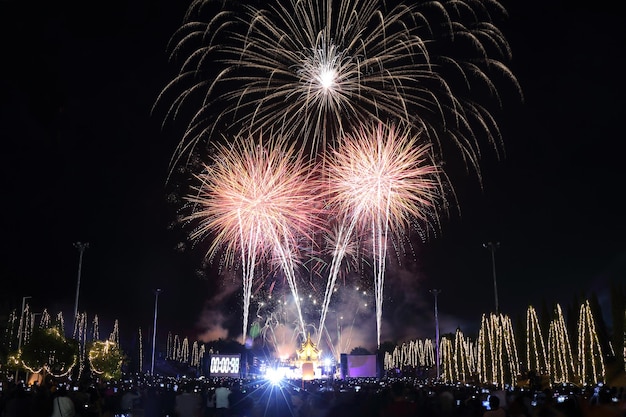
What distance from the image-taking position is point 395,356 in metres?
182

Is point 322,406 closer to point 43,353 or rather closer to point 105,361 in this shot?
point 43,353

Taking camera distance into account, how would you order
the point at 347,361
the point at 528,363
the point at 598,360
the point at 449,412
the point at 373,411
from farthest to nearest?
the point at 528,363
the point at 347,361
the point at 598,360
the point at 449,412
the point at 373,411

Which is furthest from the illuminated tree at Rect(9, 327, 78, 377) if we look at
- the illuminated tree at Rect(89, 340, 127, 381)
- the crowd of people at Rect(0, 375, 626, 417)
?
the crowd of people at Rect(0, 375, 626, 417)

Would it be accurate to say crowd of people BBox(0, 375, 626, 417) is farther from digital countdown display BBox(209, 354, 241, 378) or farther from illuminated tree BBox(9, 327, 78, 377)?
illuminated tree BBox(9, 327, 78, 377)

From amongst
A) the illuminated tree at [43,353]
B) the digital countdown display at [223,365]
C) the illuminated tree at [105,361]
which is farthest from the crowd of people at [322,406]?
the illuminated tree at [105,361]

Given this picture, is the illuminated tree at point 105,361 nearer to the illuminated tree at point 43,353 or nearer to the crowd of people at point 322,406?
the illuminated tree at point 43,353

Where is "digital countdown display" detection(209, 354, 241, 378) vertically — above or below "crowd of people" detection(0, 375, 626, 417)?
above

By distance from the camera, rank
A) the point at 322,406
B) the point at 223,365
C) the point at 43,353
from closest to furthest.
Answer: the point at 322,406 < the point at 223,365 < the point at 43,353

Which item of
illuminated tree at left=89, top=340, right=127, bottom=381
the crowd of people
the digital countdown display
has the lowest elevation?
the crowd of people

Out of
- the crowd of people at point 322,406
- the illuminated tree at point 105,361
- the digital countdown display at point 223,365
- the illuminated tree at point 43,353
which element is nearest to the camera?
the crowd of people at point 322,406

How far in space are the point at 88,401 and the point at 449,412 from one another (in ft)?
29.7

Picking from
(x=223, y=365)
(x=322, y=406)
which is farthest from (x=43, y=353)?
(x=322, y=406)

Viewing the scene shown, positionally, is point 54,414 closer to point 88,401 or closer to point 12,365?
point 88,401

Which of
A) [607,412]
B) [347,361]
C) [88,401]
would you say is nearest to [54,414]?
[88,401]
